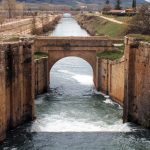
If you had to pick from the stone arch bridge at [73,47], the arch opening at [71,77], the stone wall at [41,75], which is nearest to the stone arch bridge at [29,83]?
the stone arch bridge at [73,47]

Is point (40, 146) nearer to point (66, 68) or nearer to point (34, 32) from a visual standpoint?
point (66, 68)

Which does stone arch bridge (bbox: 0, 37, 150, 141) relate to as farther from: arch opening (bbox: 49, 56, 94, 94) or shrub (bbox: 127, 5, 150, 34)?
shrub (bbox: 127, 5, 150, 34)

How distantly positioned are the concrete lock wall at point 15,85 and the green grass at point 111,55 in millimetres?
11734

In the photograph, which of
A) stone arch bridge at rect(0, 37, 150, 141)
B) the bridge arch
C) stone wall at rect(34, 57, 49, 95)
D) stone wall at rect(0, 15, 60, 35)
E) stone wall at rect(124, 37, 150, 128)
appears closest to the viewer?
stone arch bridge at rect(0, 37, 150, 141)

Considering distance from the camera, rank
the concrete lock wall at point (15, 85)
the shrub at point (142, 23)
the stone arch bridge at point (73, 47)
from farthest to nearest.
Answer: the shrub at point (142, 23)
the stone arch bridge at point (73, 47)
the concrete lock wall at point (15, 85)

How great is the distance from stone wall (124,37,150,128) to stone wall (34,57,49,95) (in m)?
10.9

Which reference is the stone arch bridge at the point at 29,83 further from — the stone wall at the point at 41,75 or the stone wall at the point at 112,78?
the stone wall at the point at 41,75

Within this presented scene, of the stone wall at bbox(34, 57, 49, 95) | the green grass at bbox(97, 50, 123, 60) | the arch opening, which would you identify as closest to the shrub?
the arch opening

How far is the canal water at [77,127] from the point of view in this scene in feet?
97.5

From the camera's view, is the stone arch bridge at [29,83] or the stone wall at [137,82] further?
the stone wall at [137,82]

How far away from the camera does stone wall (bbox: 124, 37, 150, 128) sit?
33312 millimetres

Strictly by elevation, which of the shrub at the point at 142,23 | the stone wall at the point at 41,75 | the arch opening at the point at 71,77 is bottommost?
the arch opening at the point at 71,77

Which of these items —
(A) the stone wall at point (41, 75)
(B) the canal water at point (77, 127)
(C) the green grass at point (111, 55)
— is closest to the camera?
(B) the canal water at point (77, 127)

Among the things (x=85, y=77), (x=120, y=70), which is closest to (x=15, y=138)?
(x=120, y=70)
